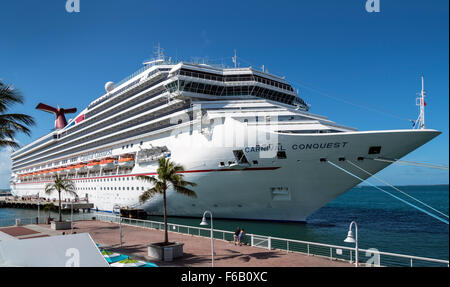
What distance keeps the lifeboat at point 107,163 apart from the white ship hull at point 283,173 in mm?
12249

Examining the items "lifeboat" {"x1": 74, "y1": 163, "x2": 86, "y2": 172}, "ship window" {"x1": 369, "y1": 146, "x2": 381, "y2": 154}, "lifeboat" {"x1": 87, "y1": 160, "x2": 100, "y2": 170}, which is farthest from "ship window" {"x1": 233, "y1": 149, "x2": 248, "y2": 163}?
"lifeboat" {"x1": 74, "y1": 163, "x2": 86, "y2": 172}

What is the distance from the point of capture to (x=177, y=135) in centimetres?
2703

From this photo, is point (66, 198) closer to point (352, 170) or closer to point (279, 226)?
point (279, 226)

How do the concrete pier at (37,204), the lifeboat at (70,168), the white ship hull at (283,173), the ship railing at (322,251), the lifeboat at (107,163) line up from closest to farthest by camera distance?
the ship railing at (322,251) < the white ship hull at (283,173) < the lifeboat at (107,163) < the concrete pier at (37,204) < the lifeboat at (70,168)

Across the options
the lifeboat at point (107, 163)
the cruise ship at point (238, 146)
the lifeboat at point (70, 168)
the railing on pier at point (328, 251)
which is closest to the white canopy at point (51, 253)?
the railing on pier at point (328, 251)

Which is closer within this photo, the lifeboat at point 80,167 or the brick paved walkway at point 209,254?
the brick paved walkway at point 209,254

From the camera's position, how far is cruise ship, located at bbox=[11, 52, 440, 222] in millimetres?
20219

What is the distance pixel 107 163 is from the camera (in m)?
36.8

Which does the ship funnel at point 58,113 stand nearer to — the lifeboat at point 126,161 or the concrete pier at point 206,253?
the lifeboat at point 126,161

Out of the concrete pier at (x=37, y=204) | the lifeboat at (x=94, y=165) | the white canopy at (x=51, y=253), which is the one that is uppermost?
the lifeboat at (x=94, y=165)

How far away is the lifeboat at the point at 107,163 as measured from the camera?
3638 centimetres

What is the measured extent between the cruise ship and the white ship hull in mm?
72

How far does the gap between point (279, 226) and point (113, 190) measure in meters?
22.2
